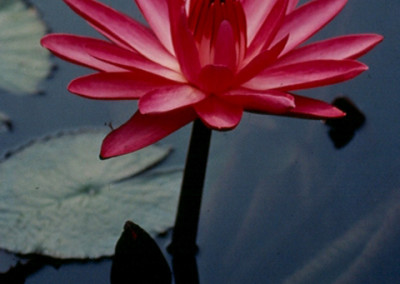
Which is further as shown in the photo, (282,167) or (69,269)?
Result: (282,167)

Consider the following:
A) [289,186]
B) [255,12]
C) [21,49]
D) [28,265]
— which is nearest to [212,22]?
[255,12]

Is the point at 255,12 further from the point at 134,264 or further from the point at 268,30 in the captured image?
the point at 134,264

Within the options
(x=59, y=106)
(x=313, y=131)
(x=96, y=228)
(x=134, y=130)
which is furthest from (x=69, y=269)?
(x=313, y=131)

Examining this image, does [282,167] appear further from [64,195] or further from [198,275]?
[64,195]

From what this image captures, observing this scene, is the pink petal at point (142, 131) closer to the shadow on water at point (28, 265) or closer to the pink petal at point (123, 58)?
the pink petal at point (123, 58)

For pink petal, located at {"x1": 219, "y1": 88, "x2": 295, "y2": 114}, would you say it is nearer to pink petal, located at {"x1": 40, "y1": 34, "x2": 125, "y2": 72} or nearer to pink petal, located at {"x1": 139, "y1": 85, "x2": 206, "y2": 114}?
pink petal, located at {"x1": 139, "y1": 85, "x2": 206, "y2": 114}

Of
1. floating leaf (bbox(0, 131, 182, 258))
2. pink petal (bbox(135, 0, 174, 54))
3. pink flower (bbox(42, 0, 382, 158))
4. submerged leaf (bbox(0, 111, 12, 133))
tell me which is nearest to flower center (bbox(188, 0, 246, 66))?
pink flower (bbox(42, 0, 382, 158))

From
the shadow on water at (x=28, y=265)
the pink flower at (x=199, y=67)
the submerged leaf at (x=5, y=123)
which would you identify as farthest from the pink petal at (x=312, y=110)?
the submerged leaf at (x=5, y=123)
